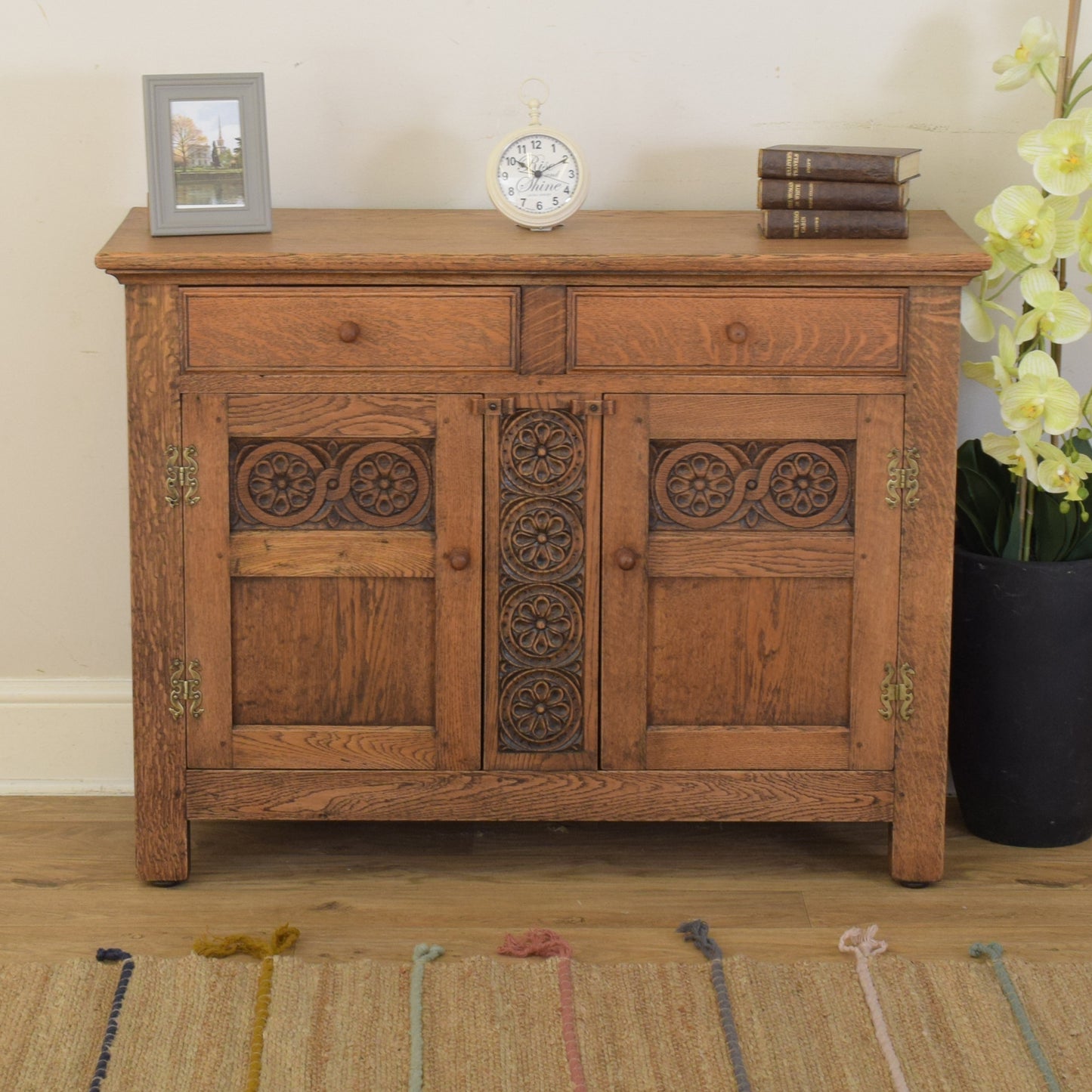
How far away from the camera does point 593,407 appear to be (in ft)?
7.61

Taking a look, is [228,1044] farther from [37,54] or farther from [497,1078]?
[37,54]

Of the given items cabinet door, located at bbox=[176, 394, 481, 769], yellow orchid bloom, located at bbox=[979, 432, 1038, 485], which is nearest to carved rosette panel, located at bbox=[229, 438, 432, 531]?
cabinet door, located at bbox=[176, 394, 481, 769]

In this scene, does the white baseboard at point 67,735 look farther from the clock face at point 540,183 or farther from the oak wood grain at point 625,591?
the clock face at point 540,183

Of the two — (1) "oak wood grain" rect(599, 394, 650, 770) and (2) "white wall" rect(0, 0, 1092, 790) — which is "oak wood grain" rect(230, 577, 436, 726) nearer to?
(1) "oak wood grain" rect(599, 394, 650, 770)

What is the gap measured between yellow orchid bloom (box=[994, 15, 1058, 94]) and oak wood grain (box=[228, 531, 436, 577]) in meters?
1.18

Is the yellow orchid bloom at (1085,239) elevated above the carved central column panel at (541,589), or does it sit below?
above

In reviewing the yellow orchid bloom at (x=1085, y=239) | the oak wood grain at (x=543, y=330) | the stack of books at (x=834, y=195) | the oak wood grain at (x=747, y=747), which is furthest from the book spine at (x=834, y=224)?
the oak wood grain at (x=747, y=747)

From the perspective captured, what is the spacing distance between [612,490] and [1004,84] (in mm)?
927

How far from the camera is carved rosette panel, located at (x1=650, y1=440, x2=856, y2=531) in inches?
92.5

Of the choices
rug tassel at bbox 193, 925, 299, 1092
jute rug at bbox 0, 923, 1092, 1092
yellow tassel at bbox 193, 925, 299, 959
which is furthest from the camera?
yellow tassel at bbox 193, 925, 299, 959

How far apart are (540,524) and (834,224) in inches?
25.6

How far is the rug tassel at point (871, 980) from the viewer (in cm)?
203

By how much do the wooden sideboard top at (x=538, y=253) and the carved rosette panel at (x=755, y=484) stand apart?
0.87 feet

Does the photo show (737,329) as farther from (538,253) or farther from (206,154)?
(206,154)
